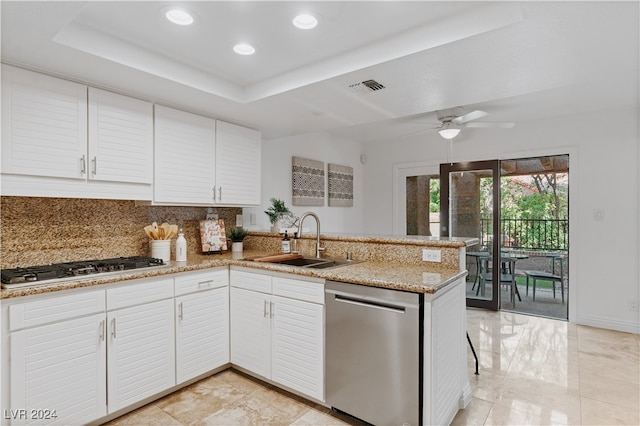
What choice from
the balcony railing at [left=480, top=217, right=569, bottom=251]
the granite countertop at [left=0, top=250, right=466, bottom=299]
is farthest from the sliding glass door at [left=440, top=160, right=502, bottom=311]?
the granite countertop at [left=0, top=250, right=466, bottom=299]

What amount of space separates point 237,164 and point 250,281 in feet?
4.00

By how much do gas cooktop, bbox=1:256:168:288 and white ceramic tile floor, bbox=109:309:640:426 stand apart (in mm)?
927

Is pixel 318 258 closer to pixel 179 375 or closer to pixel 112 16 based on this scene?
pixel 179 375

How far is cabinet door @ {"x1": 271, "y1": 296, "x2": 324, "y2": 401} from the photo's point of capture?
7.32 ft

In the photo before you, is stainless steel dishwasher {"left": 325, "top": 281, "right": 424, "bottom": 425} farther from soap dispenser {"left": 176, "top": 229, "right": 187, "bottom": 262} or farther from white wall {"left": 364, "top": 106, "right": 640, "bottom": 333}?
white wall {"left": 364, "top": 106, "right": 640, "bottom": 333}

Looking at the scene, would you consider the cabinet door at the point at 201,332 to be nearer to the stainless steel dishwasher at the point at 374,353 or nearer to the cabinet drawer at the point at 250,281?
the cabinet drawer at the point at 250,281

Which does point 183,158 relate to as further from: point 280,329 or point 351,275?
point 351,275

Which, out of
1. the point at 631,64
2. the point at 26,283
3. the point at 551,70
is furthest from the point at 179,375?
the point at 631,64

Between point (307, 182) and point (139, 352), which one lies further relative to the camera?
point (307, 182)

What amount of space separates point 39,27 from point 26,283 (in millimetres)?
1291

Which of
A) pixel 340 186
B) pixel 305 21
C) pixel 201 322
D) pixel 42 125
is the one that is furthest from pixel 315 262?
pixel 340 186

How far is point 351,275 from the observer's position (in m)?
2.11

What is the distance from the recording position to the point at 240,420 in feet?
7.10

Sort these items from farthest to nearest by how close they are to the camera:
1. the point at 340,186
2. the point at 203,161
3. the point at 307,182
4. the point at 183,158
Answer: the point at 340,186
the point at 307,182
the point at 203,161
the point at 183,158
